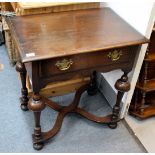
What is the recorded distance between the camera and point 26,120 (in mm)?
1465

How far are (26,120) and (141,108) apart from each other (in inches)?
27.3

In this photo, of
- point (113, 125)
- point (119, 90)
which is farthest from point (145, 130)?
point (119, 90)

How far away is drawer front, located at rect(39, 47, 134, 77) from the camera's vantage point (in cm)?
100

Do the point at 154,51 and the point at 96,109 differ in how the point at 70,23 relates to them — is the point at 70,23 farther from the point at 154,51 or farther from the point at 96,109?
the point at 96,109

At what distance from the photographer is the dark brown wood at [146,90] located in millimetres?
1290

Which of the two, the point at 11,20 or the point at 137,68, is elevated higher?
the point at 11,20

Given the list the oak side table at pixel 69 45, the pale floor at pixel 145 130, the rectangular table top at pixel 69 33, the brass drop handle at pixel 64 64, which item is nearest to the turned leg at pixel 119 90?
the oak side table at pixel 69 45

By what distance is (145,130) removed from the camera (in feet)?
4.83

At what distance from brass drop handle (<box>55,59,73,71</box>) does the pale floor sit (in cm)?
67

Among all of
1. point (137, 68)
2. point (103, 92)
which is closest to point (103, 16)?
point (137, 68)

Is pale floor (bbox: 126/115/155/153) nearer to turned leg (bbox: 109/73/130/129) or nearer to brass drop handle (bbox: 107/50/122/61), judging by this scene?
turned leg (bbox: 109/73/130/129)

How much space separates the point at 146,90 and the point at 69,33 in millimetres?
568

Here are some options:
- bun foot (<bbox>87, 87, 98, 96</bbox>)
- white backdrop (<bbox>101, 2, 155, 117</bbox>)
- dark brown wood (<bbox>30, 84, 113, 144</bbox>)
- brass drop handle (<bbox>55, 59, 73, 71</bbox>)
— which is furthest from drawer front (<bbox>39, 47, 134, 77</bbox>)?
bun foot (<bbox>87, 87, 98, 96</bbox>)

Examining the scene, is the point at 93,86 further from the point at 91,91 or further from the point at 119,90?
the point at 119,90
